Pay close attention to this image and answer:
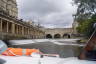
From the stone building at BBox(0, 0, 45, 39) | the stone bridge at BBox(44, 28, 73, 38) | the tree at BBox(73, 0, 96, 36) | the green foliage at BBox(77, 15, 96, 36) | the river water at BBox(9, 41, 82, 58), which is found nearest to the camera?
the green foliage at BBox(77, 15, 96, 36)

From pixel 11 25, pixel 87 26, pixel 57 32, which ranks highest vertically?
pixel 87 26

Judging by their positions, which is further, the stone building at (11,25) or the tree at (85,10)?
the stone building at (11,25)

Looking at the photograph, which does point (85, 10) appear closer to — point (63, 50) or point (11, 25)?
point (63, 50)

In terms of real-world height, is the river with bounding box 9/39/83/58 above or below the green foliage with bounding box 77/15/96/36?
below

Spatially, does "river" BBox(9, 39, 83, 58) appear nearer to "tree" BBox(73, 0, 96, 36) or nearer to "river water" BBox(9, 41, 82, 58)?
"river water" BBox(9, 41, 82, 58)

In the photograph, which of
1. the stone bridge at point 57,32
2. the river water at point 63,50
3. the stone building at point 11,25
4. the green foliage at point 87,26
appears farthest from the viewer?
the stone bridge at point 57,32

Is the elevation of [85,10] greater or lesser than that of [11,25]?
greater

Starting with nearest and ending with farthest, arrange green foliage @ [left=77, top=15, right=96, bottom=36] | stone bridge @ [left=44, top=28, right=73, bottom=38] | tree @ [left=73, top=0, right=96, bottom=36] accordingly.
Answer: green foliage @ [left=77, top=15, right=96, bottom=36] → tree @ [left=73, top=0, right=96, bottom=36] → stone bridge @ [left=44, top=28, right=73, bottom=38]

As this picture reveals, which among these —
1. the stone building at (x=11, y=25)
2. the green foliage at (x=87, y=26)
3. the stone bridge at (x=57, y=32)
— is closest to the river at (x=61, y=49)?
the green foliage at (x=87, y=26)

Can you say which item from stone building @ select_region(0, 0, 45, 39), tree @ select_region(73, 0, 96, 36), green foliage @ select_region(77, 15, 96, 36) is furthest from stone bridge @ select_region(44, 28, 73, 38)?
tree @ select_region(73, 0, 96, 36)

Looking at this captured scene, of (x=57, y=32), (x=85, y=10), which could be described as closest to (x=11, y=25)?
(x=85, y=10)

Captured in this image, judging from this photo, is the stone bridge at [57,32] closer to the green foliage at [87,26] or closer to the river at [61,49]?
the green foliage at [87,26]

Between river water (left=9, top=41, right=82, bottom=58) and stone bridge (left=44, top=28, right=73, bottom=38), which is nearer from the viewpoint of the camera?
river water (left=9, top=41, right=82, bottom=58)

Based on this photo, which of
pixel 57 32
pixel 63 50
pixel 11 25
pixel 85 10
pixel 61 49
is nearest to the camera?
pixel 63 50
